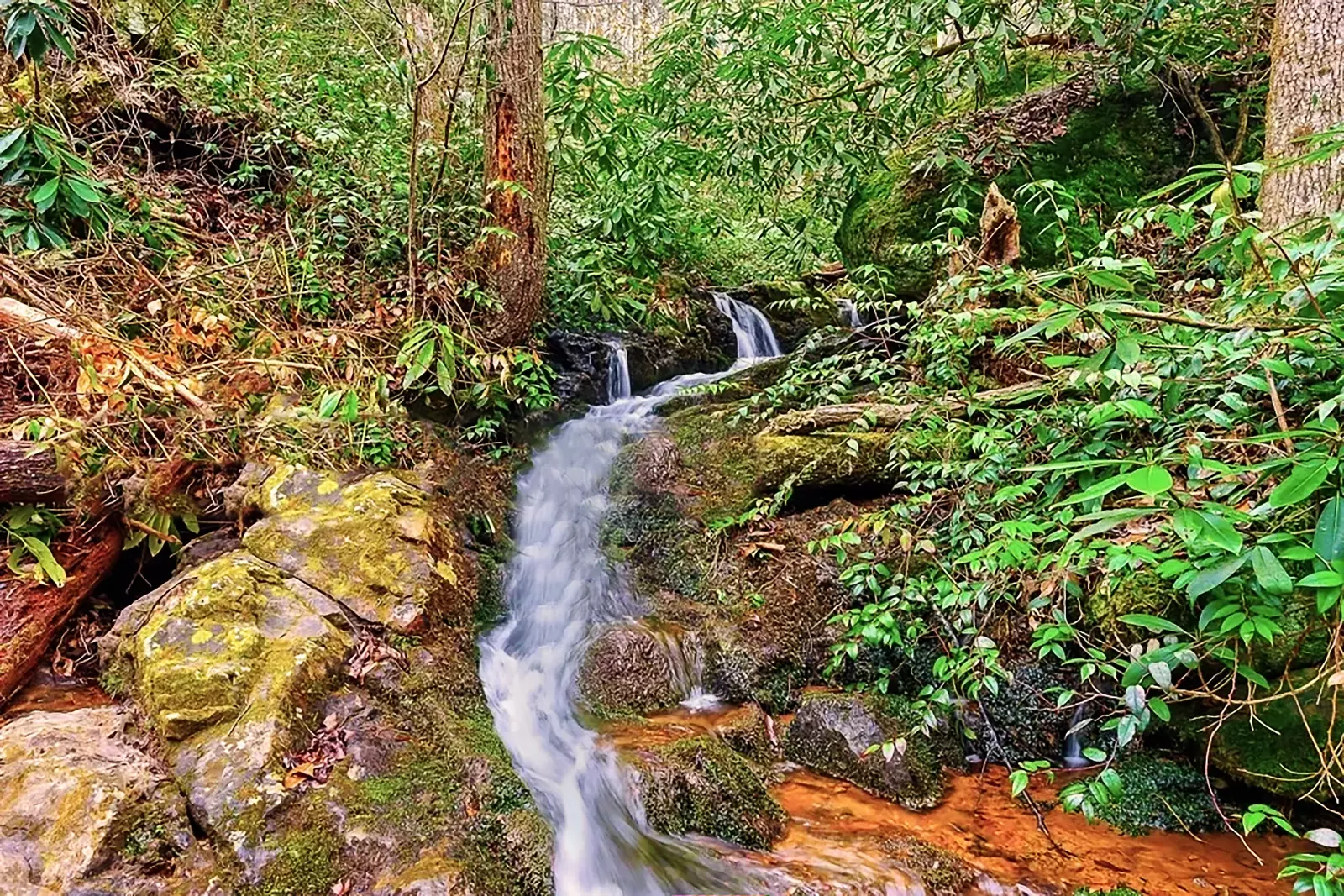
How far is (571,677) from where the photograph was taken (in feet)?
11.6

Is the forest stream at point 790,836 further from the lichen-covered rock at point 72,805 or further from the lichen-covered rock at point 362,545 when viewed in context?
the lichen-covered rock at point 72,805

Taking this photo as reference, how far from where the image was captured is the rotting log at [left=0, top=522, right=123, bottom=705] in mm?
2592

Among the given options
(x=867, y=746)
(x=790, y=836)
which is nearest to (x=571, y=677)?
(x=790, y=836)

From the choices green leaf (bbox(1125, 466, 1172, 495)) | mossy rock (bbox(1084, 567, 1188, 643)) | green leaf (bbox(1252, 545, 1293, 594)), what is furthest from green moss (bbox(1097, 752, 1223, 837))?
green leaf (bbox(1125, 466, 1172, 495))

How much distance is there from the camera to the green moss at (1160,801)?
2.72 metres

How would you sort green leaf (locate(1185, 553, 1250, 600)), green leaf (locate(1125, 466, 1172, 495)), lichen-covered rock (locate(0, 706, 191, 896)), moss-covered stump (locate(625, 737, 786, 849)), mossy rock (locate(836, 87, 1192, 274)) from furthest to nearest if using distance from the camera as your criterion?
mossy rock (locate(836, 87, 1192, 274)) → moss-covered stump (locate(625, 737, 786, 849)) → lichen-covered rock (locate(0, 706, 191, 896)) → green leaf (locate(1185, 553, 1250, 600)) → green leaf (locate(1125, 466, 1172, 495))

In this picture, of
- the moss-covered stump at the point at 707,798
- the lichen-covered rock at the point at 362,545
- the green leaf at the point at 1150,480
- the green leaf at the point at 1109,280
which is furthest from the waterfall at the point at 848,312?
the green leaf at the point at 1150,480

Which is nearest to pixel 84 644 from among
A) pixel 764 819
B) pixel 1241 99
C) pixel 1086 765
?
pixel 764 819

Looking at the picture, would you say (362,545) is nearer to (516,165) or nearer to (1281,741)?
(516,165)

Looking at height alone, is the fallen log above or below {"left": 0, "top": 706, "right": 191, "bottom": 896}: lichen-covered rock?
→ above

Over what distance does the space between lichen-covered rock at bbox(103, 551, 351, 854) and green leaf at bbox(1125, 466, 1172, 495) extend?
103 inches

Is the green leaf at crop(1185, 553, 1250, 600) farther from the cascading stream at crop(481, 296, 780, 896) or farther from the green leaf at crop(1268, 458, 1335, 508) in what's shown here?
the cascading stream at crop(481, 296, 780, 896)

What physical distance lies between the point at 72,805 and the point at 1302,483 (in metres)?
3.31

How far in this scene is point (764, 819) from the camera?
2760 mm
